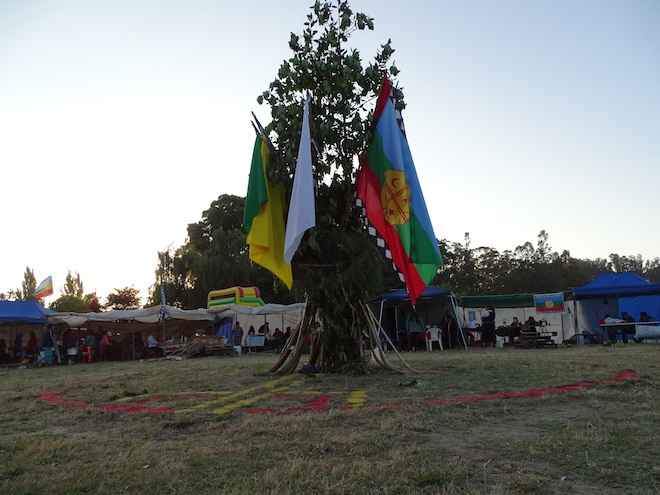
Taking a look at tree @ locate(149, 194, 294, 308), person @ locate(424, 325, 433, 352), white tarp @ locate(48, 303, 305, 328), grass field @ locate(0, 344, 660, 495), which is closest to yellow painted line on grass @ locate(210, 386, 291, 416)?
grass field @ locate(0, 344, 660, 495)

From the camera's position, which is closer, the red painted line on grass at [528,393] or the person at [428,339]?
the red painted line on grass at [528,393]

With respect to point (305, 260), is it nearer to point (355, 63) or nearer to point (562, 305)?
point (355, 63)

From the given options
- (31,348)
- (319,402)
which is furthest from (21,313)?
(319,402)

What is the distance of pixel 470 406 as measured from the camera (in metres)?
6.04

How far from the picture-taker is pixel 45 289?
95.2 feet

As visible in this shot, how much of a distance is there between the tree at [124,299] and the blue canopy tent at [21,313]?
1201 inches

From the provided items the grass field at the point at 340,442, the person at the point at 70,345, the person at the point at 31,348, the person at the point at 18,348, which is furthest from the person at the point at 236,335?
the grass field at the point at 340,442

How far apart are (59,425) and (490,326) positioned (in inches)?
805

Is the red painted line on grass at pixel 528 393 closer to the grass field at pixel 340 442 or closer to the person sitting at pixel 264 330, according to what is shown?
the grass field at pixel 340 442

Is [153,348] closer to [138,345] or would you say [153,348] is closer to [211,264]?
[138,345]

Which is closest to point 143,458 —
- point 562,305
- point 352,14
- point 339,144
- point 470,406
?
point 470,406

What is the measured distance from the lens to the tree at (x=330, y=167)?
33.7 ft

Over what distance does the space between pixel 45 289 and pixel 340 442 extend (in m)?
28.5

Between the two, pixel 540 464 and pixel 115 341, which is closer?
pixel 540 464
